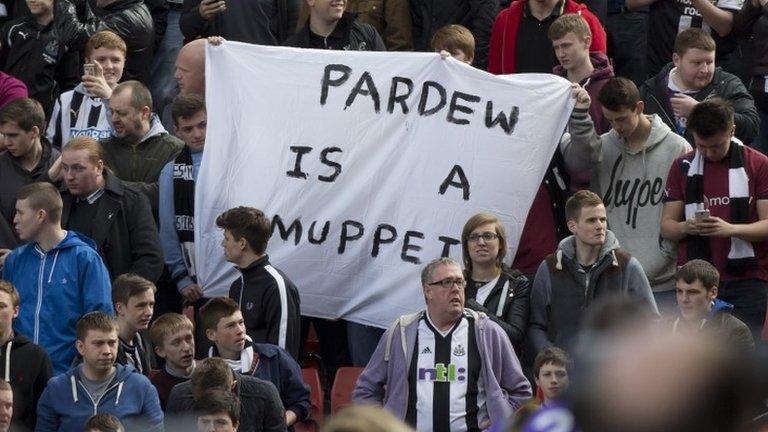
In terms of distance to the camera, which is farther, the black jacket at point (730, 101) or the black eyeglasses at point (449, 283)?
the black jacket at point (730, 101)

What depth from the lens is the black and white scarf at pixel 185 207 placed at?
9.15 m

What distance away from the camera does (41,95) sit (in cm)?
1093

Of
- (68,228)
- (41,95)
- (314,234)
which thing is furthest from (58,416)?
(41,95)

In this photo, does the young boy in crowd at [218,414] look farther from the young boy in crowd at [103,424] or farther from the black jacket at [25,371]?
the black jacket at [25,371]

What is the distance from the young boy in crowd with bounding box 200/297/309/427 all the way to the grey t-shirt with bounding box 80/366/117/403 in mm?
594

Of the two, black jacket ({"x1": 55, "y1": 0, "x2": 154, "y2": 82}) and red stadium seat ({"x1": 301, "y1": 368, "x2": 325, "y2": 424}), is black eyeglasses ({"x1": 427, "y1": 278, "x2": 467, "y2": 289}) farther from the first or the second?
black jacket ({"x1": 55, "y1": 0, "x2": 154, "y2": 82})

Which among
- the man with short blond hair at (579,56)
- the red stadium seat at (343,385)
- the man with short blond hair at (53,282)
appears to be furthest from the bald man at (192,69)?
the red stadium seat at (343,385)

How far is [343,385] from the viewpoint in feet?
27.5

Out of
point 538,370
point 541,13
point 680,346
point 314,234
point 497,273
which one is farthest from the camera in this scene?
point 541,13

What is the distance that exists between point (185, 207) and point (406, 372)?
7.11 feet

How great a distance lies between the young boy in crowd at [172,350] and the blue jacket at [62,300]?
387 mm

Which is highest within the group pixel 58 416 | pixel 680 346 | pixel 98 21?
pixel 98 21

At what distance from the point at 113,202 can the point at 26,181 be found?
727 mm

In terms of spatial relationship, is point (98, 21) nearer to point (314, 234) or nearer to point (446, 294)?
point (314, 234)
